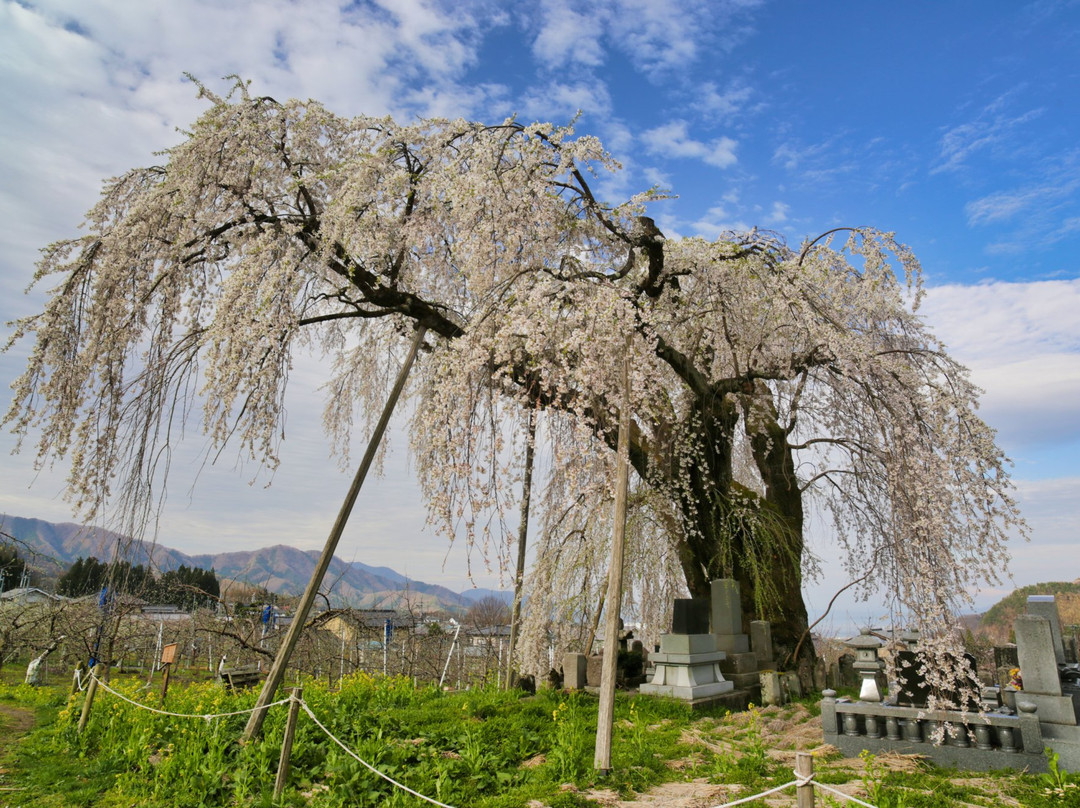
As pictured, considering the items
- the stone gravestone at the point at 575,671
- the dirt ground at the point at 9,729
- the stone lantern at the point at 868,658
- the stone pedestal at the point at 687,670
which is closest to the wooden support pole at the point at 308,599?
the dirt ground at the point at 9,729

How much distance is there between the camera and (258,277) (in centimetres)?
713

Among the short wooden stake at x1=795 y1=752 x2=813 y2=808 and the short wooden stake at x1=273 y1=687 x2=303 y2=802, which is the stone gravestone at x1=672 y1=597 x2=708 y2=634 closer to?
the short wooden stake at x1=273 y1=687 x2=303 y2=802

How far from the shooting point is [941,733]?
6023mm

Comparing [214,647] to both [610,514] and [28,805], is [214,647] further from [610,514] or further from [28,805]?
[610,514]

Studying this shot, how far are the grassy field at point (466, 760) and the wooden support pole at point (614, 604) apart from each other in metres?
0.29

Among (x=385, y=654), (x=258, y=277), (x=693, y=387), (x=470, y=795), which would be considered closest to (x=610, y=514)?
(x=693, y=387)

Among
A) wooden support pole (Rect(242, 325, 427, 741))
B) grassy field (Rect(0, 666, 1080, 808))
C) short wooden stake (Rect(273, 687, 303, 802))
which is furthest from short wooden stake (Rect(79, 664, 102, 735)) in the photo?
short wooden stake (Rect(273, 687, 303, 802))

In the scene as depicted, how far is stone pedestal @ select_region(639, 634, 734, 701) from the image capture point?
923cm

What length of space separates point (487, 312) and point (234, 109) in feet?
13.4

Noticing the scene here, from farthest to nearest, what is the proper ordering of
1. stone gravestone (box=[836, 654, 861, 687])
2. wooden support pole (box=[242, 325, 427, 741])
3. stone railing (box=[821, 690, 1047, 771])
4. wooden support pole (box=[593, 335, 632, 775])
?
stone gravestone (box=[836, 654, 861, 687])
wooden support pole (box=[242, 325, 427, 741])
stone railing (box=[821, 690, 1047, 771])
wooden support pole (box=[593, 335, 632, 775])

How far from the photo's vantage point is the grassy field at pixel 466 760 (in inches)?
206

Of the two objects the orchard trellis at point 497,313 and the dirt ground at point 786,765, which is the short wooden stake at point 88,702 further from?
the dirt ground at point 786,765

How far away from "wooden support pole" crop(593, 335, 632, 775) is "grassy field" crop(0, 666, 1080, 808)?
0.29 metres

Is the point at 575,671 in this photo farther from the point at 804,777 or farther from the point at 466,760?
the point at 804,777
